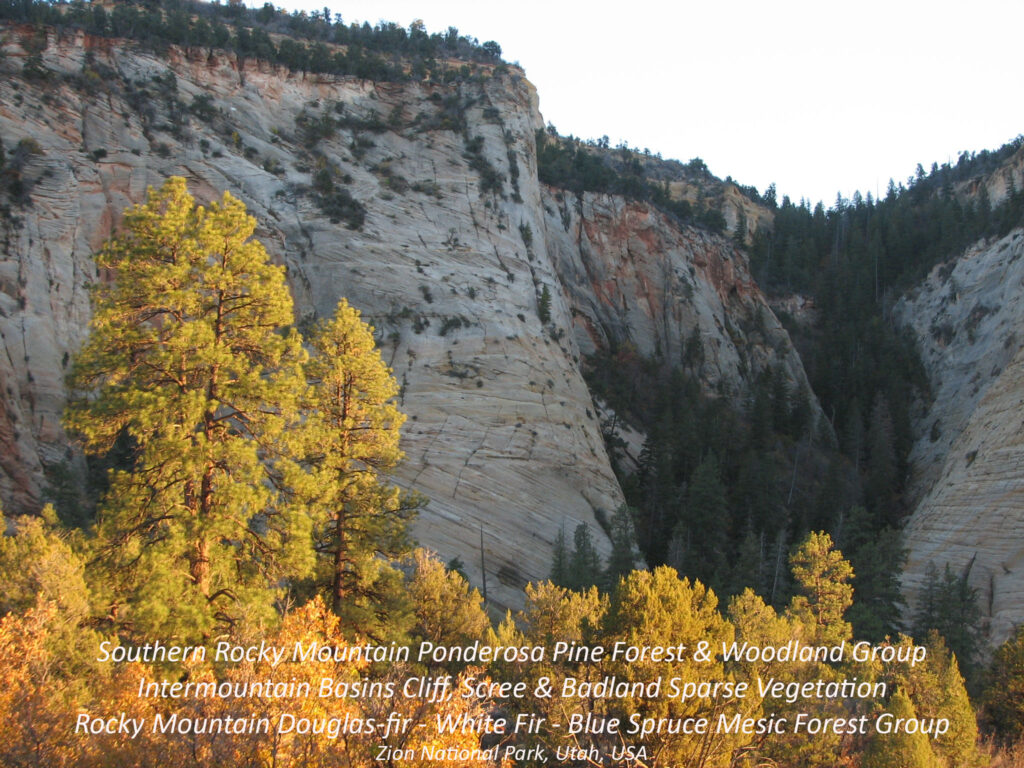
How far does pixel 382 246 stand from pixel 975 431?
121 feet

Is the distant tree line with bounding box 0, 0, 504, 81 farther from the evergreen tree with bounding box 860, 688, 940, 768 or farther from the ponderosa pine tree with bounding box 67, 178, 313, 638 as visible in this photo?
the evergreen tree with bounding box 860, 688, 940, 768

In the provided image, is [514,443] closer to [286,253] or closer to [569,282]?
[286,253]

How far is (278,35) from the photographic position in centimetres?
6269

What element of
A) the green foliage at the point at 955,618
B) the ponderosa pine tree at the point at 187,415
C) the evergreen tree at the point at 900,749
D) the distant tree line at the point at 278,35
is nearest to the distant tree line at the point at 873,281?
the green foliage at the point at 955,618

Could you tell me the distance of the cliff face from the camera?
35281 millimetres

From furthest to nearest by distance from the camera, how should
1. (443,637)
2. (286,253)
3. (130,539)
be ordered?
(286,253) < (443,637) < (130,539)

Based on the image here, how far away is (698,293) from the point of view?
238 feet

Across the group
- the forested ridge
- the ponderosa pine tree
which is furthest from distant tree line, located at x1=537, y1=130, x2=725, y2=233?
the ponderosa pine tree

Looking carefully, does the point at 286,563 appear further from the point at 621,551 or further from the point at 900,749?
the point at 621,551

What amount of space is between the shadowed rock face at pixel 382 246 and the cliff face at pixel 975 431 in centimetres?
1742

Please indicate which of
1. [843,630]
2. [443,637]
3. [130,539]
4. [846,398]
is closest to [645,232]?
[846,398]

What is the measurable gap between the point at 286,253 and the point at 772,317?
5112 centimetres

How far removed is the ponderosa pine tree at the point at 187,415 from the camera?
1195 cm

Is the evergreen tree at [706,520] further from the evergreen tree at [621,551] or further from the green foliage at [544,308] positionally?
the green foliage at [544,308]
